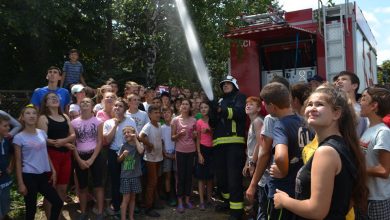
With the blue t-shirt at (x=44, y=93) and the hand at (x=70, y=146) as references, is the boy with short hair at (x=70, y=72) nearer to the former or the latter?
the blue t-shirt at (x=44, y=93)

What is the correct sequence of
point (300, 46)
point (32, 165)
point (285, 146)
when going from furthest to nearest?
1. point (300, 46)
2. point (32, 165)
3. point (285, 146)

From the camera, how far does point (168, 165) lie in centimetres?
640

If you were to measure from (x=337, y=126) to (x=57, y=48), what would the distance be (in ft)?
42.0

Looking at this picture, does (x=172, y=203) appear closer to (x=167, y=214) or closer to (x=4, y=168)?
→ (x=167, y=214)

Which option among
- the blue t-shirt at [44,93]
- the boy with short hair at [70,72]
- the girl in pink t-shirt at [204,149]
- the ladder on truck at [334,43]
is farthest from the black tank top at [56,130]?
the ladder on truck at [334,43]

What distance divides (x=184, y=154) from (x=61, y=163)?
188cm

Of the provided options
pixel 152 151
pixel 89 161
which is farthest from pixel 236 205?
pixel 89 161

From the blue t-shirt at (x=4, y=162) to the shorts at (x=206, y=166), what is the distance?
2812 mm

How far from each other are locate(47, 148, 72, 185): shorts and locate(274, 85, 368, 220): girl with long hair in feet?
12.0

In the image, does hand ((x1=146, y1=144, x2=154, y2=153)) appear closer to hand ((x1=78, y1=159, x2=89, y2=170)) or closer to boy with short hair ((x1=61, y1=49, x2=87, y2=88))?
hand ((x1=78, y1=159, x2=89, y2=170))

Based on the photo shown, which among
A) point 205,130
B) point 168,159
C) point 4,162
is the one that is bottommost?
point 168,159

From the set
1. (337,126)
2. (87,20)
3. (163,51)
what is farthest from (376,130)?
(87,20)

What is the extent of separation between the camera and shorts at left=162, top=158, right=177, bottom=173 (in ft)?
21.0

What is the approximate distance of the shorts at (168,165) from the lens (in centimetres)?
639
